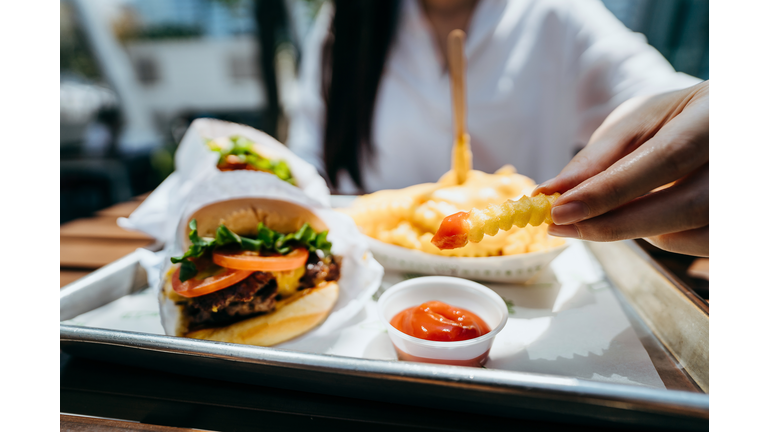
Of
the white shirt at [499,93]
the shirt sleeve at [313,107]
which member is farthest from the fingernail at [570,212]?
the shirt sleeve at [313,107]

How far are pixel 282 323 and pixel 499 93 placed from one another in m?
2.48

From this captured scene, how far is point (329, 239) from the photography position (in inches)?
60.6

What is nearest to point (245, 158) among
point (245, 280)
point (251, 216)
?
point (251, 216)

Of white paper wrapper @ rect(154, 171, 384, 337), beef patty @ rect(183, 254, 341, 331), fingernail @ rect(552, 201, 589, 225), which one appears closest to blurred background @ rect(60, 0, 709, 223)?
fingernail @ rect(552, 201, 589, 225)

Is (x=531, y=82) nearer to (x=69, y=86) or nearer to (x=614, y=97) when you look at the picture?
(x=614, y=97)

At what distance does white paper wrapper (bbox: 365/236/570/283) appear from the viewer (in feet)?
4.51

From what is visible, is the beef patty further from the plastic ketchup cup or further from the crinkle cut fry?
the crinkle cut fry

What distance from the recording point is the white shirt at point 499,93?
2.61m

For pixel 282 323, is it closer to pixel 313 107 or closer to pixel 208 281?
pixel 208 281

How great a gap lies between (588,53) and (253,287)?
2.76m

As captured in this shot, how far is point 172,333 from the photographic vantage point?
1.18m

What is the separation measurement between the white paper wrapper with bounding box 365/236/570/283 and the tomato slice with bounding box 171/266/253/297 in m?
0.62

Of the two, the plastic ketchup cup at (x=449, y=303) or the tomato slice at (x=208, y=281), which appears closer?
the plastic ketchup cup at (x=449, y=303)

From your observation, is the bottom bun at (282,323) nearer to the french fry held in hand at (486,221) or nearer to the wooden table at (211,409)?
the wooden table at (211,409)
